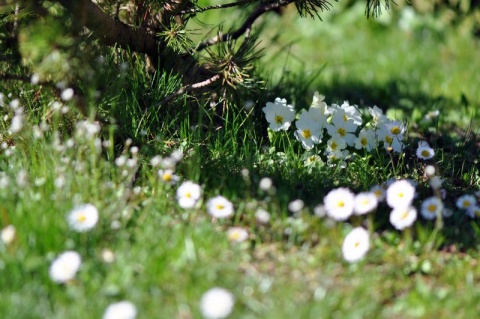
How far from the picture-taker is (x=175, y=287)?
7.01ft

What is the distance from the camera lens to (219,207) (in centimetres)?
251

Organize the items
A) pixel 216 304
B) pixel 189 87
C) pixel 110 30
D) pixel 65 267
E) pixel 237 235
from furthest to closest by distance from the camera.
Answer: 1. pixel 189 87
2. pixel 110 30
3. pixel 237 235
4. pixel 65 267
5. pixel 216 304

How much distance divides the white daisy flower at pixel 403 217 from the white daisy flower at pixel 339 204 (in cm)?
15

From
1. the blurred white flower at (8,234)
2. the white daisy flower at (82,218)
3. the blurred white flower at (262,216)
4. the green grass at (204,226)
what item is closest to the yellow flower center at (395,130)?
the green grass at (204,226)

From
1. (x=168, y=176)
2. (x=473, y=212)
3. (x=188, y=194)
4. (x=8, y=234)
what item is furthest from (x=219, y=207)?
(x=473, y=212)

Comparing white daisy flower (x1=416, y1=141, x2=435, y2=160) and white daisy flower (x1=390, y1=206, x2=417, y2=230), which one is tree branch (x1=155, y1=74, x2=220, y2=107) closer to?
white daisy flower (x1=416, y1=141, x2=435, y2=160)

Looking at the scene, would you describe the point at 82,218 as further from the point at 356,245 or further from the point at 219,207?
the point at 356,245

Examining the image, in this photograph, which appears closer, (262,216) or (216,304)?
(216,304)

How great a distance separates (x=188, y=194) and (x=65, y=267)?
1.85 feet

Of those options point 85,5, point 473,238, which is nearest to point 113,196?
point 85,5

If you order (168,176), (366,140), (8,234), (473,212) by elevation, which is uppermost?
(473,212)

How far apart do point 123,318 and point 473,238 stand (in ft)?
4.25

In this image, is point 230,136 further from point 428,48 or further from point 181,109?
point 428,48

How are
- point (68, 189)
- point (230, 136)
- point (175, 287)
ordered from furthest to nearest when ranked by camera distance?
point (230, 136) → point (68, 189) → point (175, 287)
